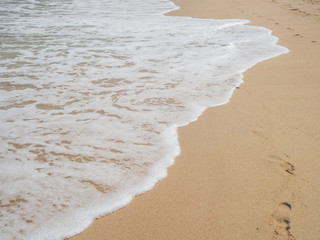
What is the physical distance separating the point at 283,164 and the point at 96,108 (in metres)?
2.09

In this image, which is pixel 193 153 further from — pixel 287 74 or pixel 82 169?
pixel 287 74

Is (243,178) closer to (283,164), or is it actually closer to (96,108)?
(283,164)

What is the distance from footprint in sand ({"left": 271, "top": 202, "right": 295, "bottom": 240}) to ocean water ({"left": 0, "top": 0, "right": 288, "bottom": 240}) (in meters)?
0.87

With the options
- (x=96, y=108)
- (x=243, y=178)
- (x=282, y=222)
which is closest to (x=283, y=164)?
(x=243, y=178)

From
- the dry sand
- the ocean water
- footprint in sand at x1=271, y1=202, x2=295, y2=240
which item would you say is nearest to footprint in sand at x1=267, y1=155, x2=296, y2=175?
the dry sand

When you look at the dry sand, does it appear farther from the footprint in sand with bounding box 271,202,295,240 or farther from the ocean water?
the ocean water

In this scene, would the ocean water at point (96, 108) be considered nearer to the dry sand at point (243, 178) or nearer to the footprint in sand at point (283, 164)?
the dry sand at point (243, 178)

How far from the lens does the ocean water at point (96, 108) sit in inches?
72.6

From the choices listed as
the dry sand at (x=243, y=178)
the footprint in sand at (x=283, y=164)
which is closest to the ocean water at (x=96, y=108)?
the dry sand at (x=243, y=178)

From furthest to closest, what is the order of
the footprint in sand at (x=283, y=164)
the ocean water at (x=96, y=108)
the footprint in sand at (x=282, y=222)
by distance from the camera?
the footprint in sand at (x=283, y=164)
the ocean water at (x=96, y=108)
the footprint in sand at (x=282, y=222)

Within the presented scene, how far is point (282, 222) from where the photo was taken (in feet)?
5.29

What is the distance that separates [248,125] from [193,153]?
750mm

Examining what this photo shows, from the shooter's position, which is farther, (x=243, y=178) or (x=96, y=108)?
(x=96, y=108)

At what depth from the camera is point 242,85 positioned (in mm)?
3576
